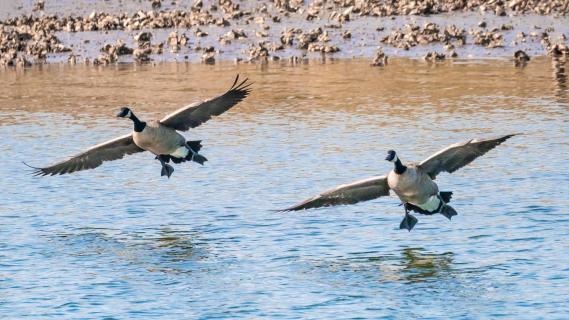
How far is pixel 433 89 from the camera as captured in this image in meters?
34.2

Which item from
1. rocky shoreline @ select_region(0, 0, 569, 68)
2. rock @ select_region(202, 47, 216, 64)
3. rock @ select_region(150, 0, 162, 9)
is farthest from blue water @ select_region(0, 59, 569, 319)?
rock @ select_region(150, 0, 162, 9)

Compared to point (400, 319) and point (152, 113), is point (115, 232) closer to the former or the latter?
point (400, 319)

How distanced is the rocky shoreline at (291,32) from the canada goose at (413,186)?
61.2ft

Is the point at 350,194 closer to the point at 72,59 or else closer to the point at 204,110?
the point at 204,110

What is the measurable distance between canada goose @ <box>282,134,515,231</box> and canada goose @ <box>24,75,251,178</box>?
3093 millimetres

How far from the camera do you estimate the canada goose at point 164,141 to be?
2194cm

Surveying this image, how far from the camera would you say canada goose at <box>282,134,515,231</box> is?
1939 centimetres

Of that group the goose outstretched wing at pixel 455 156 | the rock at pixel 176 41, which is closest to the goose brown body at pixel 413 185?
the goose outstretched wing at pixel 455 156

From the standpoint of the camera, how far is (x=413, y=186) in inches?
767

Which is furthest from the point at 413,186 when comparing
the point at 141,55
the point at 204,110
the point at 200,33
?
the point at 200,33

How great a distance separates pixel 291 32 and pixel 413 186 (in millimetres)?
23047

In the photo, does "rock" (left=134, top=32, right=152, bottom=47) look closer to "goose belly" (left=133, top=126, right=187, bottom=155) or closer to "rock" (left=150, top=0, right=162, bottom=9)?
"rock" (left=150, top=0, right=162, bottom=9)

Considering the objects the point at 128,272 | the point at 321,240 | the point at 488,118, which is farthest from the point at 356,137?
the point at 128,272

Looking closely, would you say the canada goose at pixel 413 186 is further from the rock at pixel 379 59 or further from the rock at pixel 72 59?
the rock at pixel 72 59
